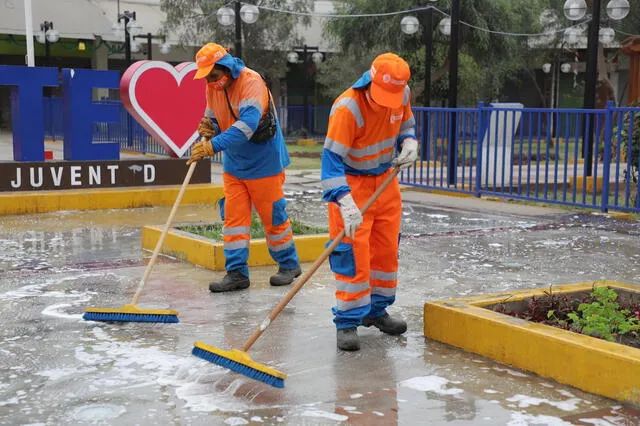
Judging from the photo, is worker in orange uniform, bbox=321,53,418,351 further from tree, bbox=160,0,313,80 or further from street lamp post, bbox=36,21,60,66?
tree, bbox=160,0,313,80

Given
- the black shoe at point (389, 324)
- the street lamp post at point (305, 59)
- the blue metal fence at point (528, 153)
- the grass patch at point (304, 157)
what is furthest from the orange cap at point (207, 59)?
the street lamp post at point (305, 59)

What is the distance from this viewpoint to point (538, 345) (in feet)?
15.9

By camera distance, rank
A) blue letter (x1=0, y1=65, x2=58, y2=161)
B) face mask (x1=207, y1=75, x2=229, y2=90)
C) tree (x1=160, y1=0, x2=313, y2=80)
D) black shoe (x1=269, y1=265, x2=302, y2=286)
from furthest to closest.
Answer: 1. tree (x1=160, y1=0, x2=313, y2=80)
2. blue letter (x1=0, y1=65, x2=58, y2=161)
3. black shoe (x1=269, y1=265, x2=302, y2=286)
4. face mask (x1=207, y1=75, x2=229, y2=90)

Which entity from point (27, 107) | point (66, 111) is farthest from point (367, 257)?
point (66, 111)

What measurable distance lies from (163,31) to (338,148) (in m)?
26.1

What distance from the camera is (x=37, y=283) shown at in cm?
718

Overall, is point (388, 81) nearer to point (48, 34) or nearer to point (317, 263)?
point (317, 263)

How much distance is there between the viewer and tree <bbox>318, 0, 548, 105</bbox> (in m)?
24.0

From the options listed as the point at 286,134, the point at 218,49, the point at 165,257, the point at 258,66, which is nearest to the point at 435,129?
the point at 165,257

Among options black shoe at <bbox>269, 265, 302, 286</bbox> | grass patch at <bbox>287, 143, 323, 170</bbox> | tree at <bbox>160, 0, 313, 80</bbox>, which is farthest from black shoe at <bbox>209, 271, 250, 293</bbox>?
tree at <bbox>160, 0, 313, 80</bbox>

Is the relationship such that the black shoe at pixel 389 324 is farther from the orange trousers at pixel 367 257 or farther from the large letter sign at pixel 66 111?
the large letter sign at pixel 66 111

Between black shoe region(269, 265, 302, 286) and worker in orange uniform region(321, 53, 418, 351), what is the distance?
1.61 metres

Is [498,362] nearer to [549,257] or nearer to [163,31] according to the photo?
[549,257]

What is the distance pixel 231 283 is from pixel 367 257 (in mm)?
1883
